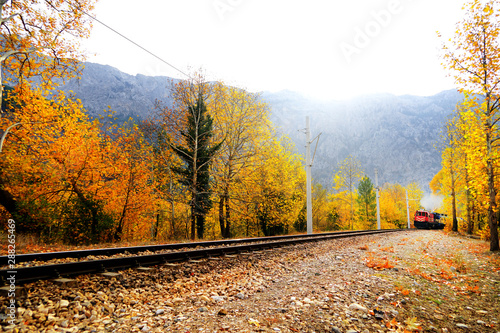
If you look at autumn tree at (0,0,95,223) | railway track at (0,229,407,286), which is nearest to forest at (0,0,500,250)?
autumn tree at (0,0,95,223)

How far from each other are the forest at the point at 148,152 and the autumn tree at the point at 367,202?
16668mm

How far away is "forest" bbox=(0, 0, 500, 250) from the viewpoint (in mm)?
10891

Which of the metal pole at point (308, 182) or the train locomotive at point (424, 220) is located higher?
the metal pole at point (308, 182)

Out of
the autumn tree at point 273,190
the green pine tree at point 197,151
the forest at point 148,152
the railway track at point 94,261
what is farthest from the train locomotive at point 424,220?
the railway track at point 94,261

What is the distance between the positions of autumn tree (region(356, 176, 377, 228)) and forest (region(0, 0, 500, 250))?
54.7 feet

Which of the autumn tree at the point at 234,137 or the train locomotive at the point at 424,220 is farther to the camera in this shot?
the train locomotive at the point at 424,220

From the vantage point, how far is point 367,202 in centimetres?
4597

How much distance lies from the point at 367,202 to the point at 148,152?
42068 mm

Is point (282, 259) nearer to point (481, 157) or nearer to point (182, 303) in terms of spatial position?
point (182, 303)

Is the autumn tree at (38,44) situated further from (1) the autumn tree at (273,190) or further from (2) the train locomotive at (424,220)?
(2) the train locomotive at (424,220)

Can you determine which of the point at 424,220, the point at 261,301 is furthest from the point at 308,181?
the point at 424,220

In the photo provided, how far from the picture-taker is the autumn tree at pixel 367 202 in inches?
1773

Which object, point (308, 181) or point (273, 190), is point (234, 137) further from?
point (308, 181)

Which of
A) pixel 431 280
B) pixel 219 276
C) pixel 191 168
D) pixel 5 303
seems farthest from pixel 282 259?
pixel 191 168
